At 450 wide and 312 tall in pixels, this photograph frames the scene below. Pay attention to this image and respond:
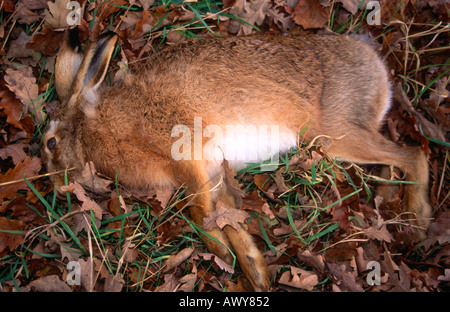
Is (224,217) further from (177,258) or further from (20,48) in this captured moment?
(20,48)

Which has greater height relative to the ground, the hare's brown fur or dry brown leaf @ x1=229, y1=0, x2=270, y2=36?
dry brown leaf @ x1=229, y1=0, x2=270, y2=36

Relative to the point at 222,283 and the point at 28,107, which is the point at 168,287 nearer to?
the point at 222,283

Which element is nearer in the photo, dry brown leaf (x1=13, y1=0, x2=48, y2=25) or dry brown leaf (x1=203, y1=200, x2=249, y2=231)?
dry brown leaf (x1=203, y1=200, x2=249, y2=231)

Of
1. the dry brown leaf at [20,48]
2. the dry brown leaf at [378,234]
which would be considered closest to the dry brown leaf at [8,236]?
the dry brown leaf at [20,48]

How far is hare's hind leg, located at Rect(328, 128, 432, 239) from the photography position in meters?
3.74

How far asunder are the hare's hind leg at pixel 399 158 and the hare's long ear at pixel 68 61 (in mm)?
2928

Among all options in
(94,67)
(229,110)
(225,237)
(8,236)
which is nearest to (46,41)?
(94,67)

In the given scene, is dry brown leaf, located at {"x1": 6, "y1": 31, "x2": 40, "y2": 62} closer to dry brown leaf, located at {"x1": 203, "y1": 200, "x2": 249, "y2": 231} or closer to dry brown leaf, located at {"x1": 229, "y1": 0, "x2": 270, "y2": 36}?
dry brown leaf, located at {"x1": 229, "y1": 0, "x2": 270, "y2": 36}

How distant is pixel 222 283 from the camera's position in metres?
3.35

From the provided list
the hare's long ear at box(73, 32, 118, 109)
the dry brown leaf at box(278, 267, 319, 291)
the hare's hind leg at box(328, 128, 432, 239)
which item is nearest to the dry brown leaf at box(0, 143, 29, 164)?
the hare's long ear at box(73, 32, 118, 109)

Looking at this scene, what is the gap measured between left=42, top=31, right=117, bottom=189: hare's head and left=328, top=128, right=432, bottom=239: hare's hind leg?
260cm

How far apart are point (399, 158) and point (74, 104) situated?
3.59 metres

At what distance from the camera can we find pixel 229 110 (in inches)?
135

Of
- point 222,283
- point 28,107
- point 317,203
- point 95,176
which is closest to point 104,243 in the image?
point 95,176
